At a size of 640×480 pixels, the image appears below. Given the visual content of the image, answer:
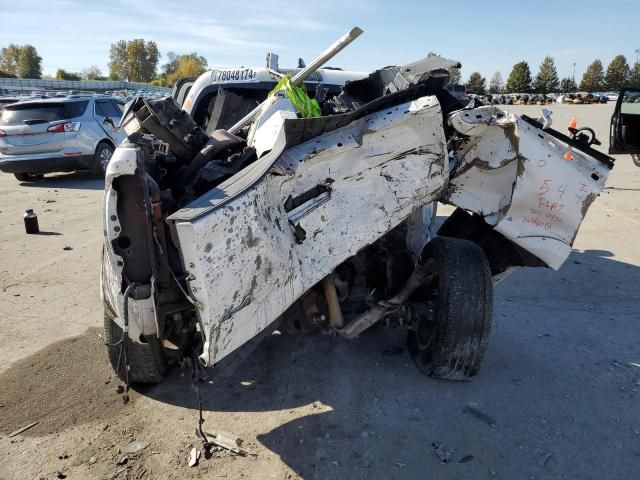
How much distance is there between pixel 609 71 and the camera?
92.1m

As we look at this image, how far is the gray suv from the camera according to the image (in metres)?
10.9

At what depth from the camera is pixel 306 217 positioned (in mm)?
2650

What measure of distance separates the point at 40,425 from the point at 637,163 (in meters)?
12.8

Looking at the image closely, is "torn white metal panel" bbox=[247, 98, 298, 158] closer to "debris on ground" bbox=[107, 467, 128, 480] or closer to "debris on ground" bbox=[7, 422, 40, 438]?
"debris on ground" bbox=[107, 467, 128, 480]

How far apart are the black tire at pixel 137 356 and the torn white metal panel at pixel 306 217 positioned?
981 millimetres

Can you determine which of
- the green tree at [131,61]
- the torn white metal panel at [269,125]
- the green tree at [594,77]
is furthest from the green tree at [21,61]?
the torn white metal panel at [269,125]

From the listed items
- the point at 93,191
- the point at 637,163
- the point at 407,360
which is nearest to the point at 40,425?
the point at 407,360

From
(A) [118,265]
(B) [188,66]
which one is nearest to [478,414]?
(A) [118,265]

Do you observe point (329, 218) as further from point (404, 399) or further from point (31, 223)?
point (31, 223)

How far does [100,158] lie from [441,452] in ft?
36.8

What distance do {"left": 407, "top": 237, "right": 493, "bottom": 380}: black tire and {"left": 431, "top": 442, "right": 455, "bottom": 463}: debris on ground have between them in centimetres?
59

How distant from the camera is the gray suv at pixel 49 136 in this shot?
10.9 m

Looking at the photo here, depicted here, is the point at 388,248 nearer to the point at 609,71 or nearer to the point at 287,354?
the point at 287,354

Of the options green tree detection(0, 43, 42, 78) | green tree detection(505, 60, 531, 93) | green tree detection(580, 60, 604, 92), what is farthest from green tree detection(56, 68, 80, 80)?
green tree detection(580, 60, 604, 92)
